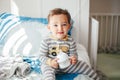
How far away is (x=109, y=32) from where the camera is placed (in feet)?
9.20

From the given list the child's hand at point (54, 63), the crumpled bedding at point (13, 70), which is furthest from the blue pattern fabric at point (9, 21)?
the child's hand at point (54, 63)

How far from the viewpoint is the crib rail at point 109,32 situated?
8.94ft

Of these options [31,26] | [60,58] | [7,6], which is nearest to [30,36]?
[31,26]

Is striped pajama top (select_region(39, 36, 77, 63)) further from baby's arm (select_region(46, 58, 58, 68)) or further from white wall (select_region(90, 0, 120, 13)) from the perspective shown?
white wall (select_region(90, 0, 120, 13))

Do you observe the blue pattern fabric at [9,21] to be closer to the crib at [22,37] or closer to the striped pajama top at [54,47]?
the crib at [22,37]

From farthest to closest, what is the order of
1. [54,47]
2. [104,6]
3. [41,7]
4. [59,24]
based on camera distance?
[104,6] < [41,7] < [54,47] < [59,24]

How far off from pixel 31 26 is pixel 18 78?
71cm

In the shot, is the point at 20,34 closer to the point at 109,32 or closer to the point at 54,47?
the point at 54,47

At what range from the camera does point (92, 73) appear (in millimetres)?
1478

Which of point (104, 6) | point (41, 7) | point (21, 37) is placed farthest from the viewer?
point (104, 6)

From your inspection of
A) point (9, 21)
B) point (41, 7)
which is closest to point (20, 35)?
point (9, 21)

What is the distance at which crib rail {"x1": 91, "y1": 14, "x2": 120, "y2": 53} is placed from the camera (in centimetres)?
272

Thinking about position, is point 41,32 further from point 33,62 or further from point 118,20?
point 118,20

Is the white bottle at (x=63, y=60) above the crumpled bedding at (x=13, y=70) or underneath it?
above
